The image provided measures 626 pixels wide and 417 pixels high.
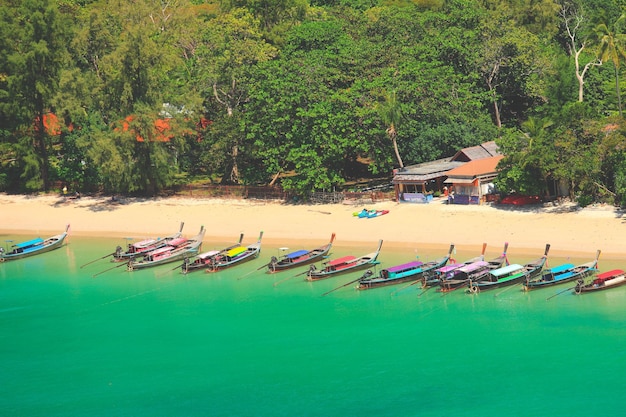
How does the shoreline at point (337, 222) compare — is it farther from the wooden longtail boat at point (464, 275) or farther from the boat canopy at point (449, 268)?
the boat canopy at point (449, 268)

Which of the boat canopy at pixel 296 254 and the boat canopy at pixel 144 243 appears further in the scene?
the boat canopy at pixel 144 243

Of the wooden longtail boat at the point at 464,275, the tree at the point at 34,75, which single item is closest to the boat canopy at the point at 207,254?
the wooden longtail boat at the point at 464,275

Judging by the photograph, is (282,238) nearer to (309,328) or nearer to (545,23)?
(309,328)

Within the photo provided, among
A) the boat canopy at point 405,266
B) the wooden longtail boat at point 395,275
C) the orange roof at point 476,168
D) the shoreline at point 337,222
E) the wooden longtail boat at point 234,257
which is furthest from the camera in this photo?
the orange roof at point 476,168

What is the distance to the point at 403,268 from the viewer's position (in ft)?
171

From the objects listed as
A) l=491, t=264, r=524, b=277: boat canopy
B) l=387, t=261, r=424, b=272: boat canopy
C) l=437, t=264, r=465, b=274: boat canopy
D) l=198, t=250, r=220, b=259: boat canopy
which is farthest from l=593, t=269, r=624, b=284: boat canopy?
l=198, t=250, r=220, b=259: boat canopy

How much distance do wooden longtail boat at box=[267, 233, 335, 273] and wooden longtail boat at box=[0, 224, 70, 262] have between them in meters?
21.0

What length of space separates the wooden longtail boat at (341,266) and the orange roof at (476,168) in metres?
13.2

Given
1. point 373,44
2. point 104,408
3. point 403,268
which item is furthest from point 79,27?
point 104,408

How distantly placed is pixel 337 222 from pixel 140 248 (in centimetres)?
1513

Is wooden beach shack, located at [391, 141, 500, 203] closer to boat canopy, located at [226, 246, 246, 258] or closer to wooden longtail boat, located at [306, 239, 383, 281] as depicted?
wooden longtail boat, located at [306, 239, 383, 281]

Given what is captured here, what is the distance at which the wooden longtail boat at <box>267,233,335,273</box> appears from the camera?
186 feet

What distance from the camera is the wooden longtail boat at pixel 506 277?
49.2 m

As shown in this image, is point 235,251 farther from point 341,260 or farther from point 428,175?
point 428,175
